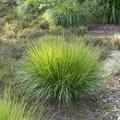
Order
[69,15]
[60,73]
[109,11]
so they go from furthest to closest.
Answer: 1. [109,11]
2. [69,15]
3. [60,73]

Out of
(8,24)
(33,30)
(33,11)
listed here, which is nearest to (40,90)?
(33,30)

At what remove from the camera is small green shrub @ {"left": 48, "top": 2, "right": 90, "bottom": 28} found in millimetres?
8758

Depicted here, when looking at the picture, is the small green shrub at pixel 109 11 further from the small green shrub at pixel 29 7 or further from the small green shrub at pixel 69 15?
the small green shrub at pixel 29 7

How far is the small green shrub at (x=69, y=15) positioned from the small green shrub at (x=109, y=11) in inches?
17.6

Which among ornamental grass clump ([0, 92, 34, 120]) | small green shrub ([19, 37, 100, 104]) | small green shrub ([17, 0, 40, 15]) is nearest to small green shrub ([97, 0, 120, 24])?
small green shrub ([17, 0, 40, 15])

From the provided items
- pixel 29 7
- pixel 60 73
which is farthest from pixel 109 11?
pixel 60 73

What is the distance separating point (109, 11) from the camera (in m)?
9.26

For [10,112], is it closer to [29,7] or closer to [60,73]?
[60,73]

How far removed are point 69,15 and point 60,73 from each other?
14.5ft

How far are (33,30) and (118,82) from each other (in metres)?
3.70

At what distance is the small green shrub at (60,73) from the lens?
4.51 meters

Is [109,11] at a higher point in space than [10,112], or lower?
lower

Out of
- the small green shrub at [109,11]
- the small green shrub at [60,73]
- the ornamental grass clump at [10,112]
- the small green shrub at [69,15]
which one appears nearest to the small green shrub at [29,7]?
the small green shrub at [69,15]

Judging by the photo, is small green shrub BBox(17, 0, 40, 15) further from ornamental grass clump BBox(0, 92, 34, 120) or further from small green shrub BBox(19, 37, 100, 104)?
ornamental grass clump BBox(0, 92, 34, 120)
